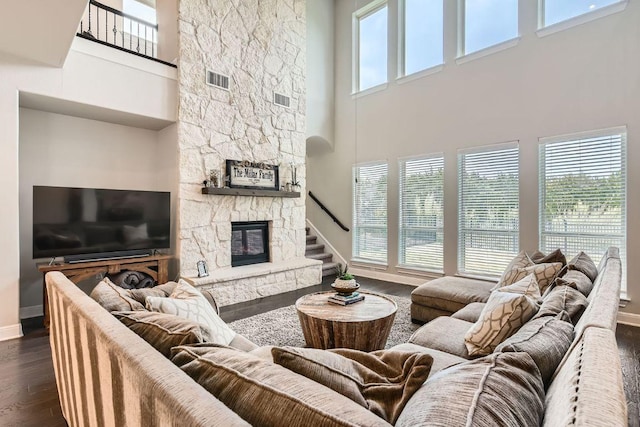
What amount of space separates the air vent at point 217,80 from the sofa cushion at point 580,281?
4.63m

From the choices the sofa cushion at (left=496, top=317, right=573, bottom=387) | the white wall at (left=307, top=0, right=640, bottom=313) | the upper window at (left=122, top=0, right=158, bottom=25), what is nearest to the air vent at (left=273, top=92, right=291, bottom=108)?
the white wall at (left=307, top=0, right=640, bottom=313)

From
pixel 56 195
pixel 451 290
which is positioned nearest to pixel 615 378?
pixel 451 290

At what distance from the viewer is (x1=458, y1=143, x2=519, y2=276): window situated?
4.63 m

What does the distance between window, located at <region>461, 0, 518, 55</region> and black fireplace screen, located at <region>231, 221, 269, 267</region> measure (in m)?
4.25

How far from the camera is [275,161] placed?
217 inches

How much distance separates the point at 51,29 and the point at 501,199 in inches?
212

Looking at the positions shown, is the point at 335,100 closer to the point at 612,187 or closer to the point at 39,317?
the point at 612,187

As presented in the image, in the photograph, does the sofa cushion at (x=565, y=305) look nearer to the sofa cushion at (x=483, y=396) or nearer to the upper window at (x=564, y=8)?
the sofa cushion at (x=483, y=396)

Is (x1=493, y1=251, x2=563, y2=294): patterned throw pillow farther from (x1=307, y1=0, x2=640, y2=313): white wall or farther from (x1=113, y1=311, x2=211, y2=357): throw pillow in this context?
(x1=113, y1=311, x2=211, y2=357): throw pillow

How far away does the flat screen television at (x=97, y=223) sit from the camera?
3619 mm

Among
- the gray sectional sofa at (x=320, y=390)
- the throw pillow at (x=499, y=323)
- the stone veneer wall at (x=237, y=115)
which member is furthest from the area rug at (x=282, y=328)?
the gray sectional sofa at (x=320, y=390)

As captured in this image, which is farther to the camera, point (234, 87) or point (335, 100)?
point (335, 100)

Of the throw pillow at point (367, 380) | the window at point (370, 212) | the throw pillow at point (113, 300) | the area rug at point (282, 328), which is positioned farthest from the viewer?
the window at point (370, 212)

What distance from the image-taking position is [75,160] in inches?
169
